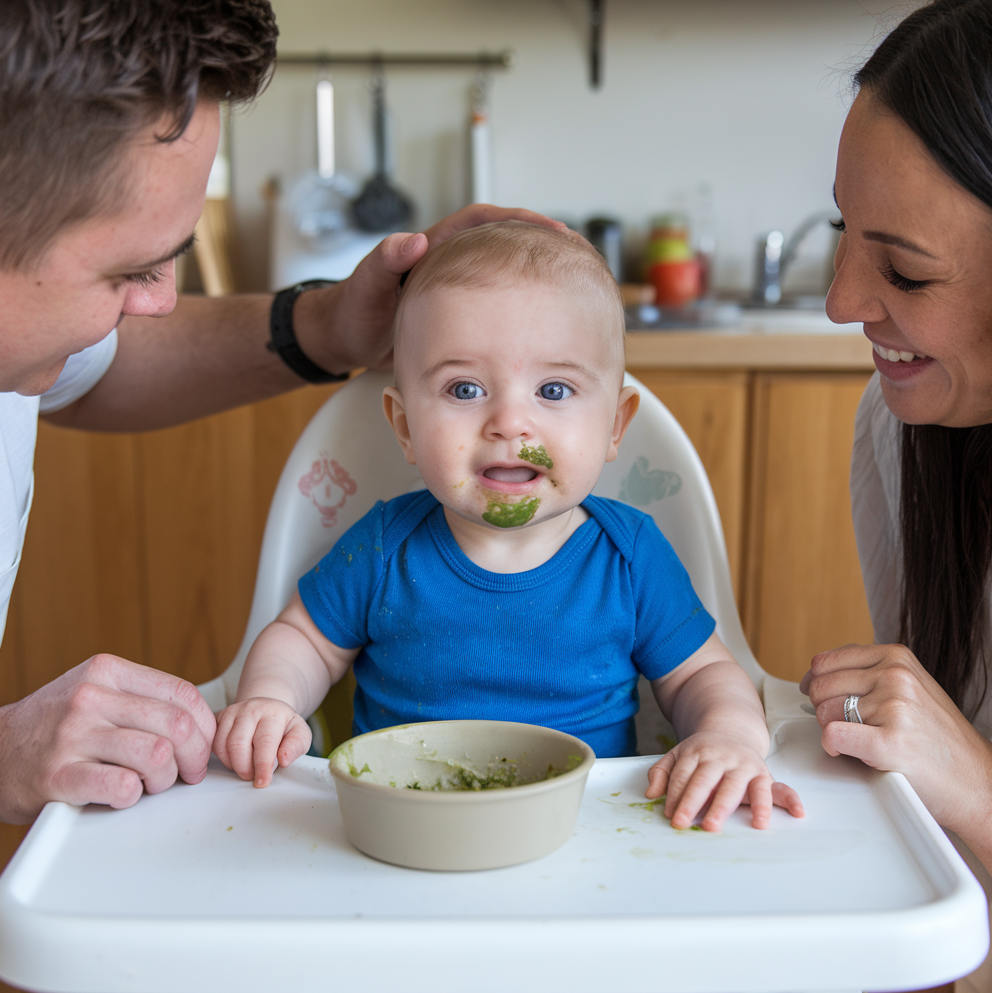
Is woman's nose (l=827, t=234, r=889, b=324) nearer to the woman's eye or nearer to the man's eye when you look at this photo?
the woman's eye

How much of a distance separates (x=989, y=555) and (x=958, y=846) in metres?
0.30

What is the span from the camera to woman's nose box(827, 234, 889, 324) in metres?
0.85

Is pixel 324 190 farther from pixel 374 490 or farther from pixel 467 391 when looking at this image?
pixel 467 391

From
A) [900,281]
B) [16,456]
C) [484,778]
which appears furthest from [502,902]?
[16,456]

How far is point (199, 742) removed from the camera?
2.37ft

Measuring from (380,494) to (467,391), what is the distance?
0.31 meters

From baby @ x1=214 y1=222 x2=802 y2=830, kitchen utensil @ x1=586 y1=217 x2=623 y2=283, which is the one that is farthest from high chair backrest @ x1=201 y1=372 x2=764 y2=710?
kitchen utensil @ x1=586 y1=217 x2=623 y2=283

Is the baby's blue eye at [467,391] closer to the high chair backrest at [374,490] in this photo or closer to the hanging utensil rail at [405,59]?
the high chair backrest at [374,490]

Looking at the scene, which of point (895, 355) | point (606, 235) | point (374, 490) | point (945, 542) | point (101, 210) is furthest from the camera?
point (606, 235)

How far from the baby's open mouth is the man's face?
304 mm

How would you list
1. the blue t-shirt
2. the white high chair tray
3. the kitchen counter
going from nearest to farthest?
the white high chair tray
the blue t-shirt
the kitchen counter

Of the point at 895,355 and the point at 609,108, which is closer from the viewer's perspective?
the point at 895,355

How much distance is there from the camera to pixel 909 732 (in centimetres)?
72

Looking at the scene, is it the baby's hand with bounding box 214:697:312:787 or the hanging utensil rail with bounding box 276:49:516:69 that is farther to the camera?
the hanging utensil rail with bounding box 276:49:516:69
